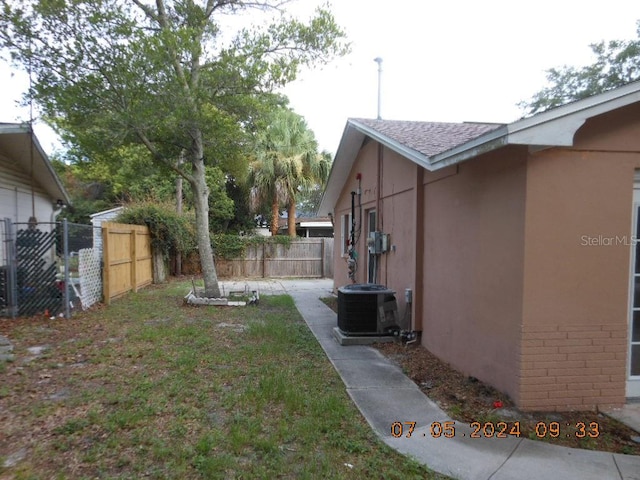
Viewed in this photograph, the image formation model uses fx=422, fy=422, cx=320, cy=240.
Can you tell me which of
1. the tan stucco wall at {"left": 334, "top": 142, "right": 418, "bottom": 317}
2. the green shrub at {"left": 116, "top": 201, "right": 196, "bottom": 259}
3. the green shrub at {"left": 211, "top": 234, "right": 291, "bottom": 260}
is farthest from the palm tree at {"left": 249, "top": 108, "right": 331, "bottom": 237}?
the tan stucco wall at {"left": 334, "top": 142, "right": 418, "bottom": 317}

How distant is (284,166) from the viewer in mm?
20125

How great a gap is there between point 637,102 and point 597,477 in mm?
3271

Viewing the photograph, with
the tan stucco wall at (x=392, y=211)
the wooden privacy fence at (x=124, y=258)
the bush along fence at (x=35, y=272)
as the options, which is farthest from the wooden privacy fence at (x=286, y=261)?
the bush along fence at (x=35, y=272)

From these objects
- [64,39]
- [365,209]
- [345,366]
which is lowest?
[345,366]

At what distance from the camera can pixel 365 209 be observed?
1016 centimetres

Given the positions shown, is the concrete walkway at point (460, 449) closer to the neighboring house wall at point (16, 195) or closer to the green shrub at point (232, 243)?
the neighboring house wall at point (16, 195)

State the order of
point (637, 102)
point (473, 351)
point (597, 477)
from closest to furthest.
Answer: point (597, 477) < point (637, 102) < point (473, 351)

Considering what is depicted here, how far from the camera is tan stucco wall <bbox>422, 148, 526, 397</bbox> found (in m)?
4.18

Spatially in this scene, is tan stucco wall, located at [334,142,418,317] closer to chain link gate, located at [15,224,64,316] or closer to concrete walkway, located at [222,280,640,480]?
concrete walkway, located at [222,280,640,480]

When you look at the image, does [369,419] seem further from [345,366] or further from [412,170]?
[412,170]

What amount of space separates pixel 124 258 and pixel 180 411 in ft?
29.7

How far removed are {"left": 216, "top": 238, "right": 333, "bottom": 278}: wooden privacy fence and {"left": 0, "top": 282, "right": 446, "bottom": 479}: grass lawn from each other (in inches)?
471

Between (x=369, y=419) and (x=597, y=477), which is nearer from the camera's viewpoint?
(x=597, y=477)

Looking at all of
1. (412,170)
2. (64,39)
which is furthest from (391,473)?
(64,39)
